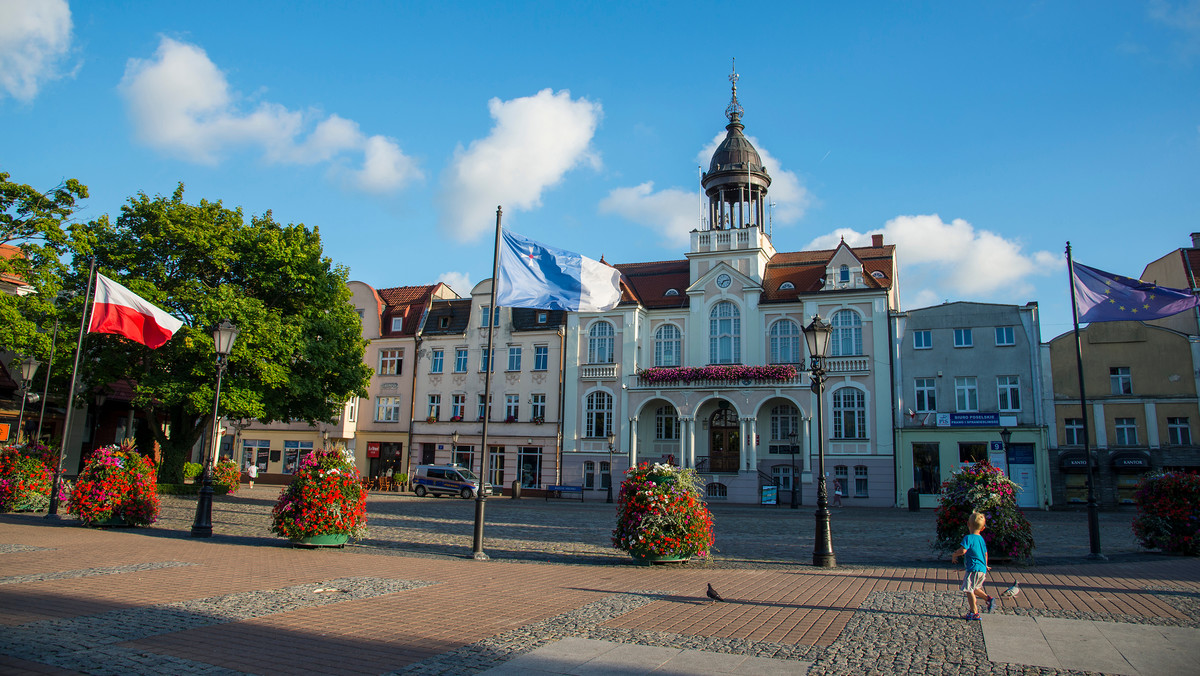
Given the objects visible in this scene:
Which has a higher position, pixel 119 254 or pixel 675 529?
pixel 119 254

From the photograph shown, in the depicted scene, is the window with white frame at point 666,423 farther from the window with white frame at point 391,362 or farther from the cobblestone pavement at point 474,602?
the cobblestone pavement at point 474,602

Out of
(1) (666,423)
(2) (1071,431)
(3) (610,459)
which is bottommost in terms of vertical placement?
(3) (610,459)

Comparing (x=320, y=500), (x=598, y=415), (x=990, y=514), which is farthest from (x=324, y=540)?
(x=598, y=415)

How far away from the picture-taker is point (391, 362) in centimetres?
5034

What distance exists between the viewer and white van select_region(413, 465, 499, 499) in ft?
134

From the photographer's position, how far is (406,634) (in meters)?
7.89

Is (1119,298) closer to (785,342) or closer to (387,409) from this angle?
(785,342)

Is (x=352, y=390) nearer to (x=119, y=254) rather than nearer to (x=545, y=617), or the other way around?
(x=119, y=254)

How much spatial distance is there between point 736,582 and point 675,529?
1.97 m

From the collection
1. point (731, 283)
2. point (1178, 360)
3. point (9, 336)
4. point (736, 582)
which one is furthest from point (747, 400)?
point (9, 336)

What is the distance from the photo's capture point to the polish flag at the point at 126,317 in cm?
2000

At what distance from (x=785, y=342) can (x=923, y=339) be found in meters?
7.13

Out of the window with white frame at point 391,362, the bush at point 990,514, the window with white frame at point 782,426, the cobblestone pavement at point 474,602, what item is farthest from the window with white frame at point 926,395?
the window with white frame at point 391,362

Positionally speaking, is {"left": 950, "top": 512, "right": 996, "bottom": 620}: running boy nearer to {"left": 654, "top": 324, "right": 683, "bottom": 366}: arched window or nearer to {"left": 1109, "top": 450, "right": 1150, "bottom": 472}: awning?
{"left": 1109, "top": 450, "right": 1150, "bottom": 472}: awning
